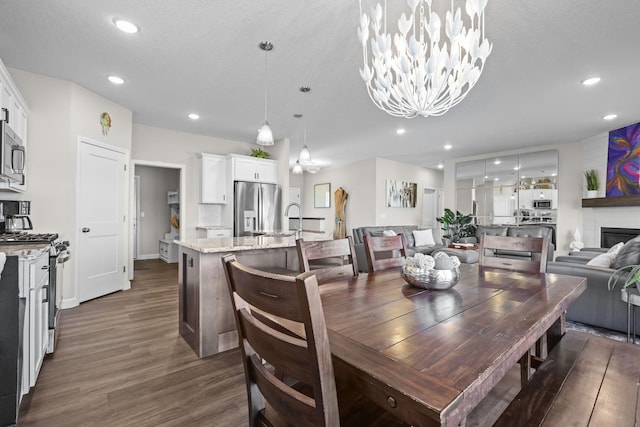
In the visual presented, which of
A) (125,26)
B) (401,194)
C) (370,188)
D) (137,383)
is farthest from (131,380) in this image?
(401,194)

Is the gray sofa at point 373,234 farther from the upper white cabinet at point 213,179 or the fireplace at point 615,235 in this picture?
the fireplace at point 615,235

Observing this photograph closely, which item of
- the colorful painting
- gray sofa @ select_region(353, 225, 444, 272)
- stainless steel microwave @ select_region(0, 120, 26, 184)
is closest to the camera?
stainless steel microwave @ select_region(0, 120, 26, 184)

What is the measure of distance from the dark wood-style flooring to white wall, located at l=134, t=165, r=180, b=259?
415 cm

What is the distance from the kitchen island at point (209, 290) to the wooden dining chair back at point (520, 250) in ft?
4.99

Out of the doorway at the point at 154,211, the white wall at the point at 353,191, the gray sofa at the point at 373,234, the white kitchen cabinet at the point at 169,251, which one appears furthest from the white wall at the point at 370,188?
the doorway at the point at 154,211

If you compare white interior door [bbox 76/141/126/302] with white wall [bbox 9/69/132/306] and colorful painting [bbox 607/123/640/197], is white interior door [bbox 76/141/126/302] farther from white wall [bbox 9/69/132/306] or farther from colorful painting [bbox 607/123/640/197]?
colorful painting [bbox 607/123/640/197]

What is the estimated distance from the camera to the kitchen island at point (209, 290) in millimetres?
2244

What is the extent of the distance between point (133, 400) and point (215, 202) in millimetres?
3987

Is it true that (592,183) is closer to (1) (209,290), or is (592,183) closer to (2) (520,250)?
(2) (520,250)

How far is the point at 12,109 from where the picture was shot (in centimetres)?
269

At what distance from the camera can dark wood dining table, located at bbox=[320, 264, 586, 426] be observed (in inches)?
23.7

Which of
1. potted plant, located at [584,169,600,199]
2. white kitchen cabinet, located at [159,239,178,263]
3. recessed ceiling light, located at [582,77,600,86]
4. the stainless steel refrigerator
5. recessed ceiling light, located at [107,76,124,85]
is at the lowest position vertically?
white kitchen cabinet, located at [159,239,178,263]

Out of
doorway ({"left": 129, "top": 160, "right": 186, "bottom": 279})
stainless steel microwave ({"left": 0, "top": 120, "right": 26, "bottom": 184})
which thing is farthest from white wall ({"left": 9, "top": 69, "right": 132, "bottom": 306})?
doorway ({"left": 129, "top": 160, "right": 186, "bottom": 279})

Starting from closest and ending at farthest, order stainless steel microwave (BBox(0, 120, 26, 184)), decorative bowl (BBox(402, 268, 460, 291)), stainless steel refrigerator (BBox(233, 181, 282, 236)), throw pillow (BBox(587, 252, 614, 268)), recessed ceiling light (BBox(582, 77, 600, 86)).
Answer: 1. decorative bowl (BBox(402, 268, 460, 291))
2. stainless steel microwave (BBox(0, 120, 26, 184))
3. throw pillow (BBox(587, 252, 614, 268))
4. recessed ceiling light (BBox(582, 77, 600, 86))
5. stainless steel refrigerator (BBox(233, 181, 282, 236))
